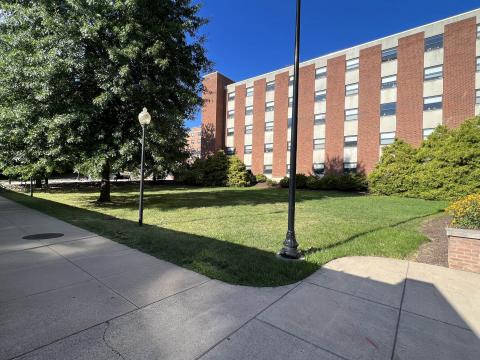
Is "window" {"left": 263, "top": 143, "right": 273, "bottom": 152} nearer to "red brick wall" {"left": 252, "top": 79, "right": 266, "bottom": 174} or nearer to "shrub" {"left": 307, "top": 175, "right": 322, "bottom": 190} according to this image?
"red brick wall" {"left": 252, "top": 79, "right": 266, "bottom": 174}

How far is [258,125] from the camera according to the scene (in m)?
35.8

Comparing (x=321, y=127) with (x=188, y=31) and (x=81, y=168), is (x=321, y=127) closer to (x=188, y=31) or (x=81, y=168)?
(x=188, y=31)

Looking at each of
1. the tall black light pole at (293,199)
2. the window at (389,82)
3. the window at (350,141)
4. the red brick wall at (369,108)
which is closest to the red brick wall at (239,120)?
the window at (350,141)

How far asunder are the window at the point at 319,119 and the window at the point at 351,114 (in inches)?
100

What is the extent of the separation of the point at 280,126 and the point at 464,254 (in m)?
30.1

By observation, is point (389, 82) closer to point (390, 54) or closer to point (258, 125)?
point (390, 54)

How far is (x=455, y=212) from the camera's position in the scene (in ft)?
18.2

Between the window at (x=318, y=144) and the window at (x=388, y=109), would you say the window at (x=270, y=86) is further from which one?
Answer: the window at (x=388, y=109)

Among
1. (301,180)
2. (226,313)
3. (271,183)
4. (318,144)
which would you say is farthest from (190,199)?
(318,144)

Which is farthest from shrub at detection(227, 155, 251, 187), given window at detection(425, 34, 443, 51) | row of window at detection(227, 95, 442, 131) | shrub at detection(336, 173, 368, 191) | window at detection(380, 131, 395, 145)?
window at detection(425, 34, 443, 51)

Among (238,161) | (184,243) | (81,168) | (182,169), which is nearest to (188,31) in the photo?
(182,169)

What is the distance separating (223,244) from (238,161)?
27.4 meters

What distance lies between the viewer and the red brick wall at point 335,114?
2920 cm

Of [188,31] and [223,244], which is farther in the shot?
[188,31]
